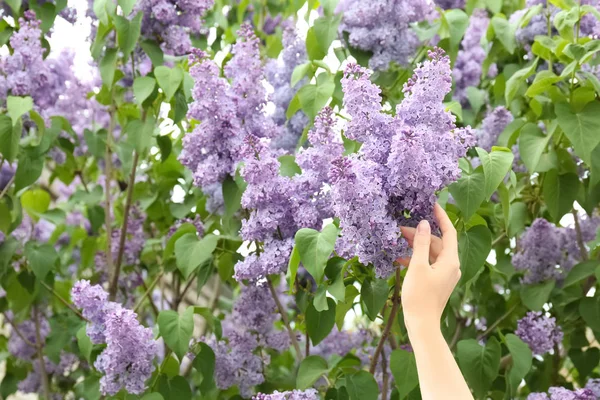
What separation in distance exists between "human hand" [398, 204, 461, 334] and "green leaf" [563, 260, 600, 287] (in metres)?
0.75

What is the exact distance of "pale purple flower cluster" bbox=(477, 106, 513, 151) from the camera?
207 cm

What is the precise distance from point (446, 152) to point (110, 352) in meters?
0.75

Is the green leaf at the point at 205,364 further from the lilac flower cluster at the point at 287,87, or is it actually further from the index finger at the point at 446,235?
the index finger at the point at 446,235

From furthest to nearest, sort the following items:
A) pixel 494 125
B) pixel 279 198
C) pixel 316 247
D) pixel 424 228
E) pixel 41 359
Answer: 1. pixel 41 359
2. pixel 494 125
3. pixel 279 198
4. pixel 316 247
5. pixel 424 228

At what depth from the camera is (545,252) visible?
194cm

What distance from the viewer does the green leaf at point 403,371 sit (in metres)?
1.56

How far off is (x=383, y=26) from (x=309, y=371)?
74 cm

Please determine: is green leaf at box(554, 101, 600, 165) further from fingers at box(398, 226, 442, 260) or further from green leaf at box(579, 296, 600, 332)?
fingers at box(398, 226, 442, 260)

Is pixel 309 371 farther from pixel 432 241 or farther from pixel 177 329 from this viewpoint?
pixel 432 241

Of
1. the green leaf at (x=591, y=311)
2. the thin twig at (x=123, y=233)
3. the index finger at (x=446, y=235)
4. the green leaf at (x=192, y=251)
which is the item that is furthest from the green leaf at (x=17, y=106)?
the green leaf at (x=591, y=311)

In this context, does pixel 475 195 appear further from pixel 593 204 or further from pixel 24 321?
pixel 24 321

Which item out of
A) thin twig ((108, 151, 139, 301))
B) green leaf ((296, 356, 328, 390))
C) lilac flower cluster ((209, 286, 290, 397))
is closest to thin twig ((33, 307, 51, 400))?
thin twig ((108, 151, 139, 301))

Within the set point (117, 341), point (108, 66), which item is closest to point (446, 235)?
point (117, 341)

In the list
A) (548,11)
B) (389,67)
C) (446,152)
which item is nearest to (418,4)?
(389,67)
